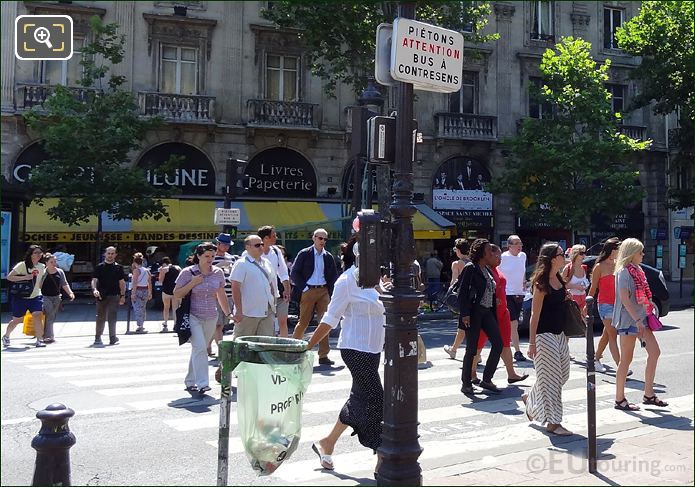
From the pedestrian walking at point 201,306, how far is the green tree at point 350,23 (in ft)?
54.1

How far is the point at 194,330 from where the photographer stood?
8688 mm

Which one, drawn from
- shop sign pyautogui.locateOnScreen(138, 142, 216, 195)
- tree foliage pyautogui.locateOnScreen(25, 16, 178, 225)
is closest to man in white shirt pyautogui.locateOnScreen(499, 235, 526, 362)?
tree foliage pyautogui.locateOnScreen(25, 16, 178, 225)

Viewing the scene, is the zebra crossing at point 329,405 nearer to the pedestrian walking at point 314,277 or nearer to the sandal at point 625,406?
the sandal at point 625,406

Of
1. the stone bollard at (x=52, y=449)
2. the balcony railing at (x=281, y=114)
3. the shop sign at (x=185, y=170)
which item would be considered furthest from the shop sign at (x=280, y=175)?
the stone bollard at (x=52, y=449)

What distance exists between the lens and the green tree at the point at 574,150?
26.2 metres

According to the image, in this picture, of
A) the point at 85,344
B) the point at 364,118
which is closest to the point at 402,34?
the point at 364,118

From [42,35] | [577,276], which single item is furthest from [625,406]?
[42,35]

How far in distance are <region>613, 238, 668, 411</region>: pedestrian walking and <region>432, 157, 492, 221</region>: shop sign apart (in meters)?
22.6

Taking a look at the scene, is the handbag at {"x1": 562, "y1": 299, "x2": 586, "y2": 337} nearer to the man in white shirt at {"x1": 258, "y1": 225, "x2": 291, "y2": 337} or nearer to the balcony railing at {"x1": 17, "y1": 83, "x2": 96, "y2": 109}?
the man in white shirt at {"x1": 258, "y1": 225, "x2": 291, "y2": 337}

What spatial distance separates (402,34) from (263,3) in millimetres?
24731

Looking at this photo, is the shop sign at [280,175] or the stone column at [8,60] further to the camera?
the shop sign at [280,175]

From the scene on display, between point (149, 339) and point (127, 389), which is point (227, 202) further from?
point (127, 389)

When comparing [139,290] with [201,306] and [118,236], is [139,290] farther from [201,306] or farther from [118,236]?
[118,236]

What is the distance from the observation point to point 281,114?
27812mm
